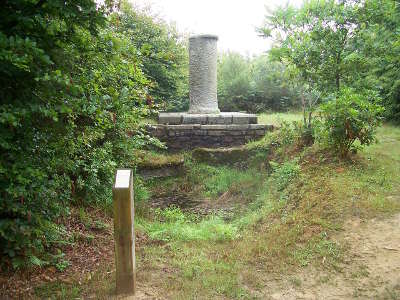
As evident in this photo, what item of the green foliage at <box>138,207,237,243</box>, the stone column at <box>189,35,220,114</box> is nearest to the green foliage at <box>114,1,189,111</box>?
the stone column at <box>189,35,220,114</box>

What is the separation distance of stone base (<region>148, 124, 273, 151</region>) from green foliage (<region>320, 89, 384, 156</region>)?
3.65 meters

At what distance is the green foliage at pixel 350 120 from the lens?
5.40 meters

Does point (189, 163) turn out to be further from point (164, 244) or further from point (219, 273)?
point (219, 273)

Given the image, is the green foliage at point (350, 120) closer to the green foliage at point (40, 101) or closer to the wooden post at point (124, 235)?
the green foliage at point (40, 101)

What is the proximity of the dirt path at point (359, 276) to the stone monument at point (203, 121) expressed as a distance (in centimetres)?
548

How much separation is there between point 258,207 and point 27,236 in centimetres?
385

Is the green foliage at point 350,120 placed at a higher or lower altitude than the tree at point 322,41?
lower

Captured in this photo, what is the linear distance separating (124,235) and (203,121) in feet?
21.9

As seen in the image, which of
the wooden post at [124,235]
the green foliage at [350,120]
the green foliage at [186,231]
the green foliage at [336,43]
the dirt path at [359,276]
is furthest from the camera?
the green foliage at [336,43]

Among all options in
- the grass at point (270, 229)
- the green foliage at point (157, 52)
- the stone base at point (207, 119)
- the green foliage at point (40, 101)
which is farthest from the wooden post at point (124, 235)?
the green foliage at point (157, 52)

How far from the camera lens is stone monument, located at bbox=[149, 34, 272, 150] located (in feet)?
30.1

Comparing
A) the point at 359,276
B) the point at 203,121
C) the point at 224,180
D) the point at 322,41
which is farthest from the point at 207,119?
the point at 359,276

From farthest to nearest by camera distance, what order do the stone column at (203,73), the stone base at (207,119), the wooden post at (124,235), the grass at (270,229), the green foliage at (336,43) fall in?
the stone column at (203,73) → the stone base at (207,119) → the green foliage at (336,43) → the grass at (270,229) → the wooden post at (124,235)

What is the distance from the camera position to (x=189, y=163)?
8438mm
